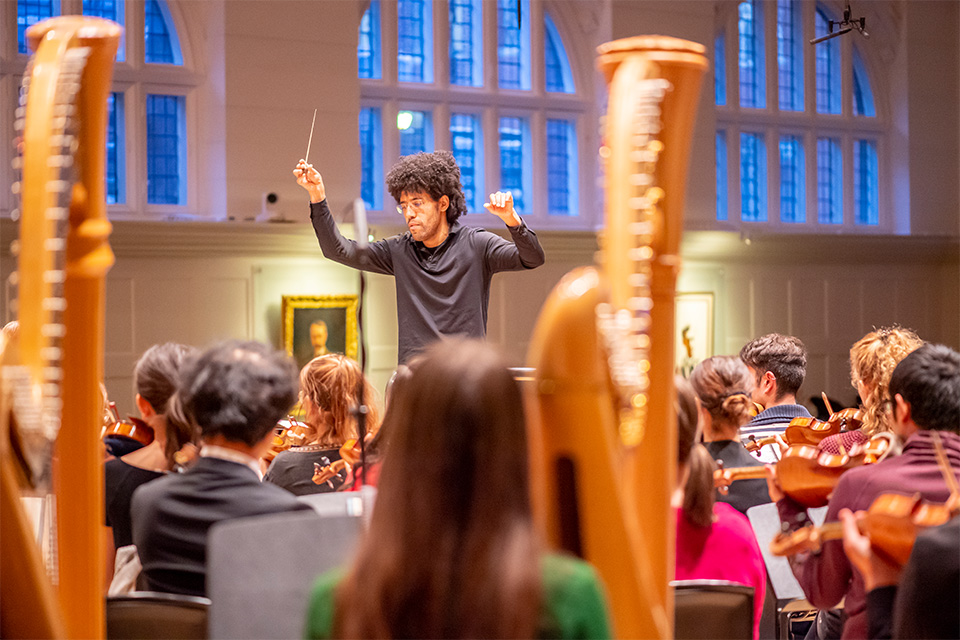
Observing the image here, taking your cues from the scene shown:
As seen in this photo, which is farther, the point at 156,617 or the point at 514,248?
the point at 514,248

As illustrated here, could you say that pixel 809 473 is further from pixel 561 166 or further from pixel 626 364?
pixel 561 166

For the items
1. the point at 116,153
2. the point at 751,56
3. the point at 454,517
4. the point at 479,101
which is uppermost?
the point at 751,56

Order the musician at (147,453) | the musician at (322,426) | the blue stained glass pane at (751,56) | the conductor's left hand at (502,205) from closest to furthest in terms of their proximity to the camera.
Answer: the musician at (147,453), the musician at (322,426), the conductor's left hand at (502,205), the blue stained glass pane at (751,56)

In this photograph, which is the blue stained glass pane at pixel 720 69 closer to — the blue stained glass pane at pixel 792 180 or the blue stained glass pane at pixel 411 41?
the blue stained glass pane at pixel 792 180

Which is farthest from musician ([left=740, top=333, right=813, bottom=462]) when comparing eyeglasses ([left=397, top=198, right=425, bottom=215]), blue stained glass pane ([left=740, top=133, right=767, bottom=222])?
blue stained glass pane ([left=740, top=133, right=767, bottom=222])

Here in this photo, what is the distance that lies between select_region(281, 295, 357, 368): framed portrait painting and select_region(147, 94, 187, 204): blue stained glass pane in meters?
1.21

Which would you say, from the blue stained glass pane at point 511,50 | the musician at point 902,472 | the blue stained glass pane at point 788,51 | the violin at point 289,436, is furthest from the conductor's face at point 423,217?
the blue stained glass pane at point 788,51

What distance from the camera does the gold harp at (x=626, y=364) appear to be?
1.21 m

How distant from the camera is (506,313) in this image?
837cm

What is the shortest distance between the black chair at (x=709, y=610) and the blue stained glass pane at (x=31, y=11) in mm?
6750

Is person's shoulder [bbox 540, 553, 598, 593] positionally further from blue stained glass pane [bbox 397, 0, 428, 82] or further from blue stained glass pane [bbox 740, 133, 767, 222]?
blue stained glass pane [bbox 740, 133, 767, 222]

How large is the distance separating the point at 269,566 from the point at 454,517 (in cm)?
56

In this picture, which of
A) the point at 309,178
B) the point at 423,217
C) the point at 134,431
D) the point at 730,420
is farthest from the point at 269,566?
the point at 423,217

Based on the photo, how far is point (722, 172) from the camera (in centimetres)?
982
